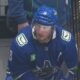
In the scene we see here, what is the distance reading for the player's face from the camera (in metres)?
3.67

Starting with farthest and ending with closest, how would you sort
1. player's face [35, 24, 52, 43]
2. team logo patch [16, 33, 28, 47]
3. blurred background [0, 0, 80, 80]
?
blurred background [0, 0, 80, 80]
team logo patch [16, 33, 28, 47]
player's face [35, 24, 52, 43]

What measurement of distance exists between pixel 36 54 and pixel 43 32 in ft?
0.79

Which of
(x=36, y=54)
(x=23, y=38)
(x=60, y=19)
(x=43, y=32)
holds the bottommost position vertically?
(x=60, y=19)

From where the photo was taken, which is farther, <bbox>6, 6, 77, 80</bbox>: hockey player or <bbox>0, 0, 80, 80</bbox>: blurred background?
<bbox>0, 0, 80, 80</bbox>: blurred background

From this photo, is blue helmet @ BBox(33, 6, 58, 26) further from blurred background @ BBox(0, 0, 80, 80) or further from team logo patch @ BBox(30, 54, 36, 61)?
blurred background @ BBox(0, 0, 80, 80)

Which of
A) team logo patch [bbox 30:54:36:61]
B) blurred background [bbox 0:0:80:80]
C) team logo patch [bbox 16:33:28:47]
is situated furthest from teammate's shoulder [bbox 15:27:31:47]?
blurred background [bbox 0:0:80:80]

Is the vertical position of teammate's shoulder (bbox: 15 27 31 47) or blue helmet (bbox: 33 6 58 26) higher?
blue helmet (bbox: 33 6 58 26)

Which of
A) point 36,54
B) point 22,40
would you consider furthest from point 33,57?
point 22,40

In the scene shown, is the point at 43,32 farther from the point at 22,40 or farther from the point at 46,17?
the point at 22,40

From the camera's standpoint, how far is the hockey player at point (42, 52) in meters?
3.76

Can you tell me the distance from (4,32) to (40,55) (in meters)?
2.09

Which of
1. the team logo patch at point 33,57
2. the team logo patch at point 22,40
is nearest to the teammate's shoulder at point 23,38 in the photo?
the team logo patch at point 22,40

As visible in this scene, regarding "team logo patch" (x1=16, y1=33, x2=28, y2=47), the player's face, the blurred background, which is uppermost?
the player's face

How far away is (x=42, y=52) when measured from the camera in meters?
3.85
